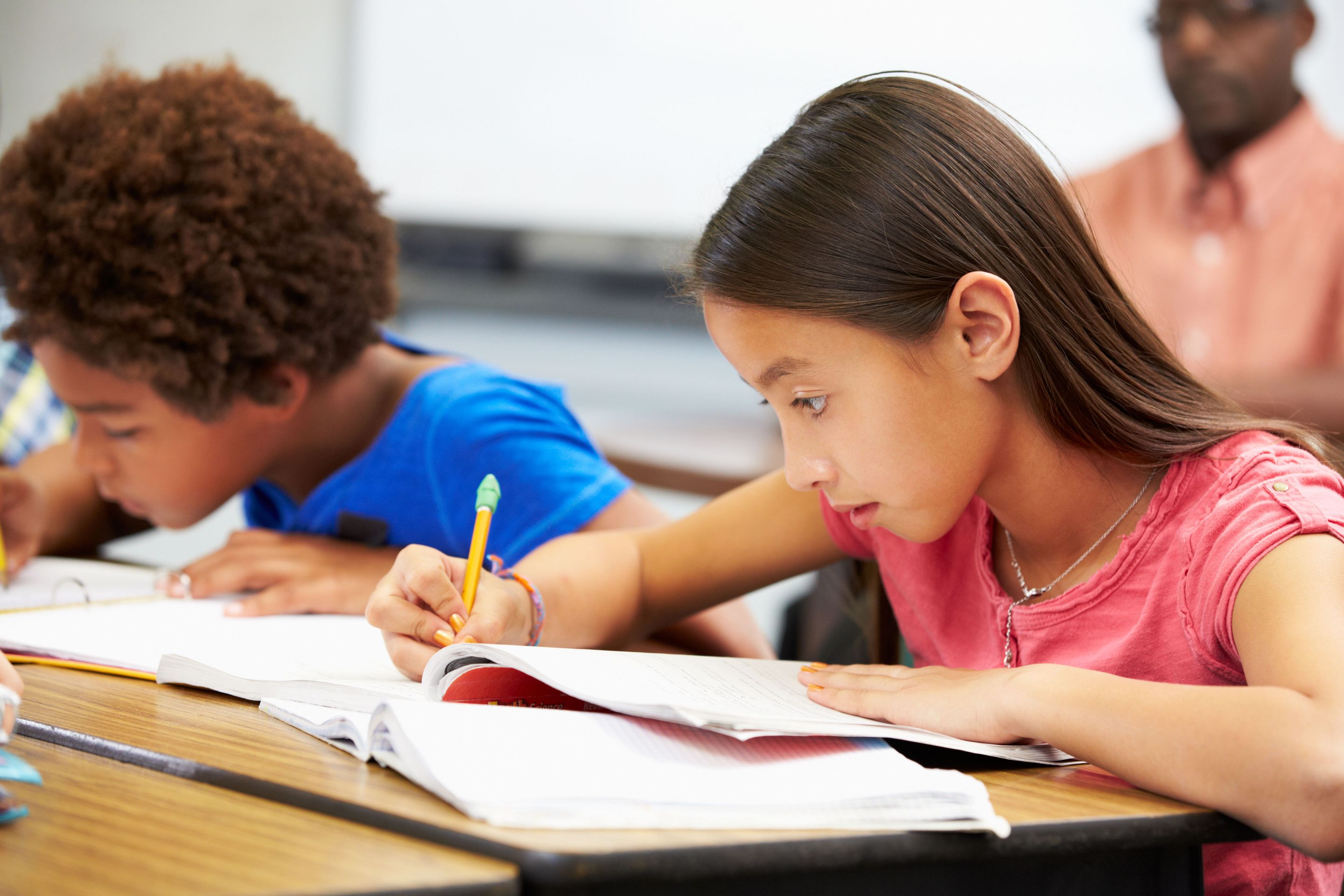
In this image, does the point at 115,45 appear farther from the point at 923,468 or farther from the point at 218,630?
the point at 923,468

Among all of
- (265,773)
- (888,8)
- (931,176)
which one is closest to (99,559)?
(265,773)

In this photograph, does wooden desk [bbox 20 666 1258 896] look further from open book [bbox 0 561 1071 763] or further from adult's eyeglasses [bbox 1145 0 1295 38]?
adult's eyeglasses [bbox 1145 0 1295 38]

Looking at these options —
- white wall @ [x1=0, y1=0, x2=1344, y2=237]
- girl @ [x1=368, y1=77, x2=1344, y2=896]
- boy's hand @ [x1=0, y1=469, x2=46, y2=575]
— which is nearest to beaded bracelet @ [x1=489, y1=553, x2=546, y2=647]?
girl @ [x1=368, y1=77, x2=1344, y2=896]

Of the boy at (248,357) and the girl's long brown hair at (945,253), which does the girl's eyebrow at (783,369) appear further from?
the boy at (248,357)

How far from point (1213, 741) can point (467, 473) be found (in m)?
0.73

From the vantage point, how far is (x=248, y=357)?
1189mm

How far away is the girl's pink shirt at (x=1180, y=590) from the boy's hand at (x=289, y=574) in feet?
1.57

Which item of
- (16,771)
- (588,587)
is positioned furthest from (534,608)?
(16,771)

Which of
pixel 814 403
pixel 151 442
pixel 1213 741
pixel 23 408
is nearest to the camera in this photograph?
pixel 1213 741

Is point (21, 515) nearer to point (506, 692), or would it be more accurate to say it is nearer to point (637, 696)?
point (506, 692)

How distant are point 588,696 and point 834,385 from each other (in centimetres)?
29

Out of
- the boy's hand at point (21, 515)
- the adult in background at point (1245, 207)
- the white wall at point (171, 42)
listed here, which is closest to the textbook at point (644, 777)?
the boy's hand at point (21, 515)

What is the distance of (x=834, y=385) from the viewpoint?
0.79 meters

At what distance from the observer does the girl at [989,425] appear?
0.73 m
